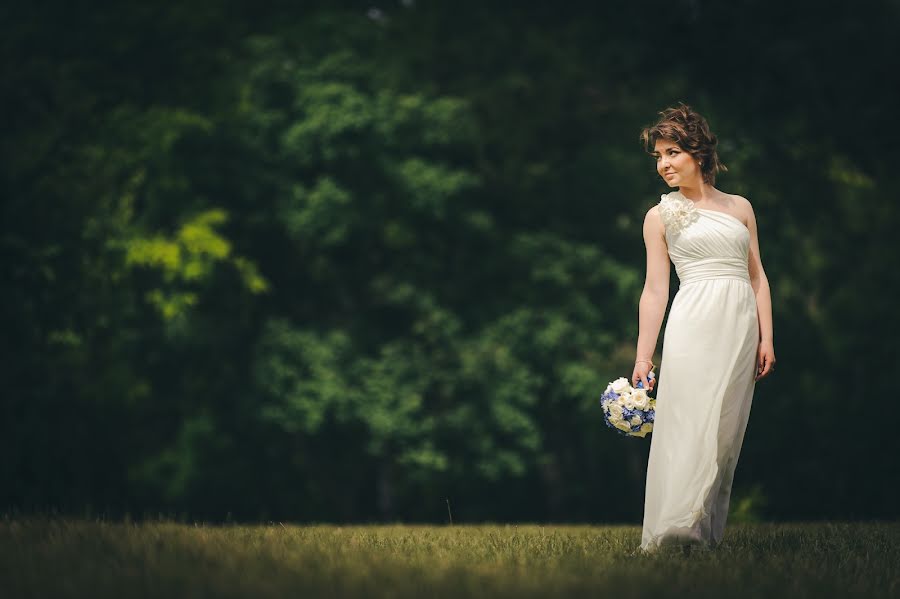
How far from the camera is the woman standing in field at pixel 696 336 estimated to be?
677 cm

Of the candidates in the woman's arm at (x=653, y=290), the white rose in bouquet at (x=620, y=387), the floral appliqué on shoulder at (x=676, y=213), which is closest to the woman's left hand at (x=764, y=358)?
the woman's arm at (x=653, y=290)

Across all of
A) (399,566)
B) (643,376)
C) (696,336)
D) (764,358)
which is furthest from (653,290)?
(399,566)

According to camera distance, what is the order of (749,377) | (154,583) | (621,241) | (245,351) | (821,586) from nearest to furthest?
(154,583), (821,586), (749,377), (245,351), (621,241)

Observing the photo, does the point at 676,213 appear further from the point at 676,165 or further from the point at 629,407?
the point at 629,407

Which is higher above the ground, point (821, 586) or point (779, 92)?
point (779, 92)

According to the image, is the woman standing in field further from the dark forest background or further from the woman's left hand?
the dark forest background

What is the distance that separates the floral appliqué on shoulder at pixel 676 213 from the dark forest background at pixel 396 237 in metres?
14.3

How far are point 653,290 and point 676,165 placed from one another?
705 mm

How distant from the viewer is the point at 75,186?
→ 2181cm

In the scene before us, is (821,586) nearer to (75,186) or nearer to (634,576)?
(634,576)

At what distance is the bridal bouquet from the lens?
22.9 feet

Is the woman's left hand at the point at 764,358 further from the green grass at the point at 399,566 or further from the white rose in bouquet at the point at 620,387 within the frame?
the green grass at the point at 399,566

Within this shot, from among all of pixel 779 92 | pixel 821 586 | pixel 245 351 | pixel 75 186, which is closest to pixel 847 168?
pixel 779 92

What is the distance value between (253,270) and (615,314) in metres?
7.30
